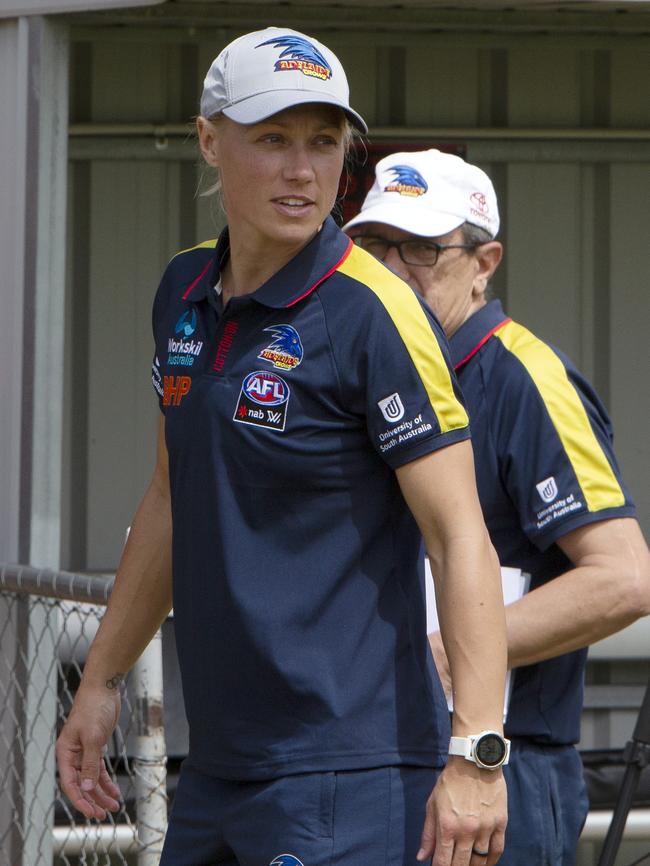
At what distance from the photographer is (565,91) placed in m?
6.77

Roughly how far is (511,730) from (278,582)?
74 centimetres

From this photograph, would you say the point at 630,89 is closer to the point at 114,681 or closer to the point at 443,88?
the point at 443,88

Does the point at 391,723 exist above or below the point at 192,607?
below

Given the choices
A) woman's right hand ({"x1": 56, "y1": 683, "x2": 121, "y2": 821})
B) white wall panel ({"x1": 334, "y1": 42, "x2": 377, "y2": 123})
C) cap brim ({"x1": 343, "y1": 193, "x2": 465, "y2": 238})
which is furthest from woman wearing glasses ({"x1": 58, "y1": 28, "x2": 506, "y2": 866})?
white wall panel ({"x1": 334, "y1": 42, "x2": 377, "y2": 123})

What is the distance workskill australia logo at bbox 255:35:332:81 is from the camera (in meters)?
2.24

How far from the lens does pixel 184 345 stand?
7.75 ft

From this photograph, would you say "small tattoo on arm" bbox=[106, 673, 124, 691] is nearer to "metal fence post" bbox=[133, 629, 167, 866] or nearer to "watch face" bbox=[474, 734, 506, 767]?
"metal fence post" bbox=[133, 629, 167, 866]

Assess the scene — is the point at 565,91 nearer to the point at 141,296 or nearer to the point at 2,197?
the point at 141,296

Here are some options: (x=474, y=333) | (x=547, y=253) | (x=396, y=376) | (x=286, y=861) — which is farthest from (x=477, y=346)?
(x=547, y=253)

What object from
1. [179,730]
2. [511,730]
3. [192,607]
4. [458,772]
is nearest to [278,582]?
[192,607]

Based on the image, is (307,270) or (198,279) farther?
(198,279)

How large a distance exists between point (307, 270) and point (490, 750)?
74cm

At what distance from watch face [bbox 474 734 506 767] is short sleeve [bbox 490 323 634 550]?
2.21ft

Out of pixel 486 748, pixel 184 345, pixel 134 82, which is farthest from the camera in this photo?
pixel 134 82
